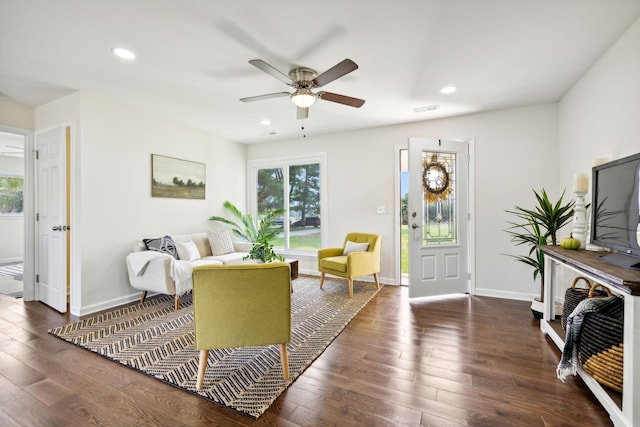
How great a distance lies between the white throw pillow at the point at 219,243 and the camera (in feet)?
14.4

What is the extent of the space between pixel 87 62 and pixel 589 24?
4.12 meters

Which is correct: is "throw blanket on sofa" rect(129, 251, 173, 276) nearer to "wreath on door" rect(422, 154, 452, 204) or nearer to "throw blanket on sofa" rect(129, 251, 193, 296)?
"throw blanket on sofa" rect(129, 251, 193, 296)

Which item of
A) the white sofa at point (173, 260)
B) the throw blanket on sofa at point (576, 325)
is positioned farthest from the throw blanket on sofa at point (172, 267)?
the throw blanket on sofa at point (576, 325)

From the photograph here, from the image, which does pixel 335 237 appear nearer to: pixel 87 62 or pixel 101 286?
pixel 101 286

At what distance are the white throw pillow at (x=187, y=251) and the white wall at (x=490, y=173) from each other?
2.58 m

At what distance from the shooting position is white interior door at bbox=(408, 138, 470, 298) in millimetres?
3748

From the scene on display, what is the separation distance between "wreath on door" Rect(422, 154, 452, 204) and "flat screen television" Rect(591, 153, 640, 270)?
1.76 meters

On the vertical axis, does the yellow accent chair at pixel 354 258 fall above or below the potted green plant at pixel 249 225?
below

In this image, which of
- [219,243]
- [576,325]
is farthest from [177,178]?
[576,325]

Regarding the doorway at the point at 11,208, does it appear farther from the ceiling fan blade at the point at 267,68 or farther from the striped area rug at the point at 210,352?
the ceiling fan blade at the point at 267,68

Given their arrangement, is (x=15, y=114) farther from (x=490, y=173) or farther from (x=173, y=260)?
(x=490, y=173)

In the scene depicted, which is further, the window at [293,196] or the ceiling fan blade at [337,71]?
the window at [293,196]

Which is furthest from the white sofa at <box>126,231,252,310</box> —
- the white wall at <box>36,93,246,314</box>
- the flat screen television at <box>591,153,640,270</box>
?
the flat screen television at <box>591,153,640,270</box>

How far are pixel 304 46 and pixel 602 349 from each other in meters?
2.93
